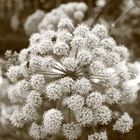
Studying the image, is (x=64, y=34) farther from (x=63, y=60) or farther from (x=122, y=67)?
(x=122, y=67)

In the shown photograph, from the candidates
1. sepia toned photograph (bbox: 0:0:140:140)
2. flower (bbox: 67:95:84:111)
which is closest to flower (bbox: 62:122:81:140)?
Answer: sepia toned photograph (bbox: 0:0:140:140)

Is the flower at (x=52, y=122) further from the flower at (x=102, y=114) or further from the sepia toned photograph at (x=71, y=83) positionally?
the flower at (x=102, y=114)

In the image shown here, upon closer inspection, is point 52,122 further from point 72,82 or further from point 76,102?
point 72,82

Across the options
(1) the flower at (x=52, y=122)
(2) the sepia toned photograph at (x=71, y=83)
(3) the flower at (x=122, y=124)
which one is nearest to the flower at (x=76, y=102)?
(2) the sepia toned photograph at (x=71, y=83)

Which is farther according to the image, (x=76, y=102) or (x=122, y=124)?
(x=122, y=124)

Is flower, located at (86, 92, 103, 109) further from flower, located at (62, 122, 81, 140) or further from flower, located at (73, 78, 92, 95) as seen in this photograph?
flower, located at (62, 122, 81, 140)

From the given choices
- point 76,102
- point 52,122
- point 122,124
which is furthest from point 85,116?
point 122,124

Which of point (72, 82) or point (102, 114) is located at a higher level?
point (72, 82)

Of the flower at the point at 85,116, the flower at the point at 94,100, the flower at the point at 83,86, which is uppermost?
the flower at the point at 83,86

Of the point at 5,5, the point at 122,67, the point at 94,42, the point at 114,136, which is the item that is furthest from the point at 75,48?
the point at 5,5
